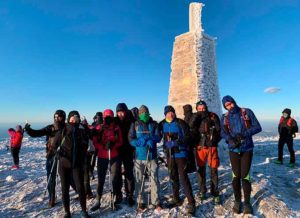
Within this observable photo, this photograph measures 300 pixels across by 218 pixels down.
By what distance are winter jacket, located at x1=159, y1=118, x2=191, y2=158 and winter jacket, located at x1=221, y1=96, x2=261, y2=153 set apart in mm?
842

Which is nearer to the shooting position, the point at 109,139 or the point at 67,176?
the point at 67,176

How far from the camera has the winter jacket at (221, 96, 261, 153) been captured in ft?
16.8

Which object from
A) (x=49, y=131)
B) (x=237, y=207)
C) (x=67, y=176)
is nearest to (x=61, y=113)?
(x=49, y=131)

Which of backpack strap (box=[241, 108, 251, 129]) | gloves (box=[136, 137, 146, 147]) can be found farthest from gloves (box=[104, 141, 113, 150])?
backpack strap (box=[241, 108, 251, 129])

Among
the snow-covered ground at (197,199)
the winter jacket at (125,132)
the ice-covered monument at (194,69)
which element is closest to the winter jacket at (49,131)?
the winter jacket at (125,132)

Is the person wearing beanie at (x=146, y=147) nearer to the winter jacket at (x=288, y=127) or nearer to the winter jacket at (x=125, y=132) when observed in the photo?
the winter jacket at (x=125, y=132)

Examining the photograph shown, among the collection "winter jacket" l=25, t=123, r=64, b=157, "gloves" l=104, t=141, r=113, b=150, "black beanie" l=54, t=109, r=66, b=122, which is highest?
"black beanie" l=54, t=109, r=66, b=122

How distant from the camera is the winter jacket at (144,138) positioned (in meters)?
5.65

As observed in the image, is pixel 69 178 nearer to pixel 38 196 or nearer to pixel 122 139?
pixel 122 139

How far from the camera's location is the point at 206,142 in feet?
20.0

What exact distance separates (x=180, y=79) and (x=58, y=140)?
26.4 feet

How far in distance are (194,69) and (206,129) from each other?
603 centimetres

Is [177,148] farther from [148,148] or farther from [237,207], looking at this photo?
[237,207]

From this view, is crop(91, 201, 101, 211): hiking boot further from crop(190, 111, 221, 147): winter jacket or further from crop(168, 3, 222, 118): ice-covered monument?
crop(168, 3, 222, 118): ice-covered monument
